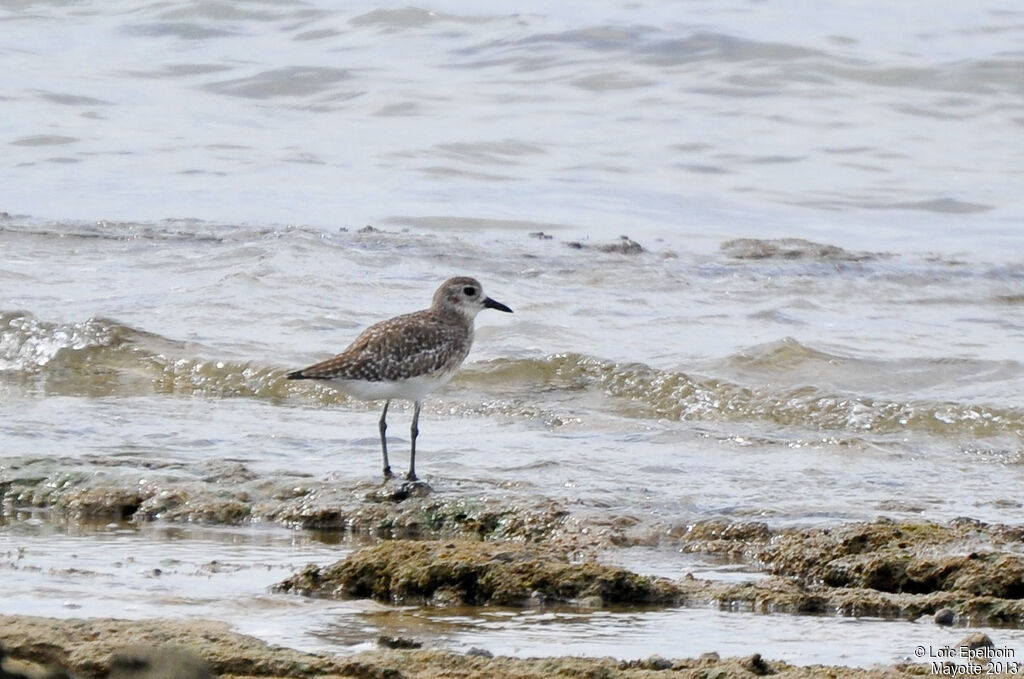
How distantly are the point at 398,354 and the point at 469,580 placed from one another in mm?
2697

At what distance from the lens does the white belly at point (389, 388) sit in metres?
7.61

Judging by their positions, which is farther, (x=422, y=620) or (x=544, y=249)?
(x=544, y=249)

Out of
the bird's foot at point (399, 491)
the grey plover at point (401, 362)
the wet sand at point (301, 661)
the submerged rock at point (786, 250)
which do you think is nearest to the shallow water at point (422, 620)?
the wet sand at point (301, 661)

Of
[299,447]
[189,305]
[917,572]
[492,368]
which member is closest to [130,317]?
[189,305]

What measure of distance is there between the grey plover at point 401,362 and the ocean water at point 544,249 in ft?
1.18

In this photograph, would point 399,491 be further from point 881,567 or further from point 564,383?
point 564,383

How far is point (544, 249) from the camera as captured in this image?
569 inches

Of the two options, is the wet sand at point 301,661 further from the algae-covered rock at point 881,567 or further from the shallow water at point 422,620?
the algae-covered rock at point 881,567

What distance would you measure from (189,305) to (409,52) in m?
10.9

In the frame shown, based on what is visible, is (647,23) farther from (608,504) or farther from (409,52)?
(608,504)

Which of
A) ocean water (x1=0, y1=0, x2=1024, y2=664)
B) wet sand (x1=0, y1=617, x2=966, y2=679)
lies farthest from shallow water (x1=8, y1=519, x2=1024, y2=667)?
wet sand (x1=0, y1=617, x2=966, y2=679)

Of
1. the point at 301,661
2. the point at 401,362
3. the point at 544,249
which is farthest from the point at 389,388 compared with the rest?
the point at 544,249

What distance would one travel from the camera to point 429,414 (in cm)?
930

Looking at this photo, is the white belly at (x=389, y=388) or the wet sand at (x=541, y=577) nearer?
the wet sand at (x=541, y=577)
